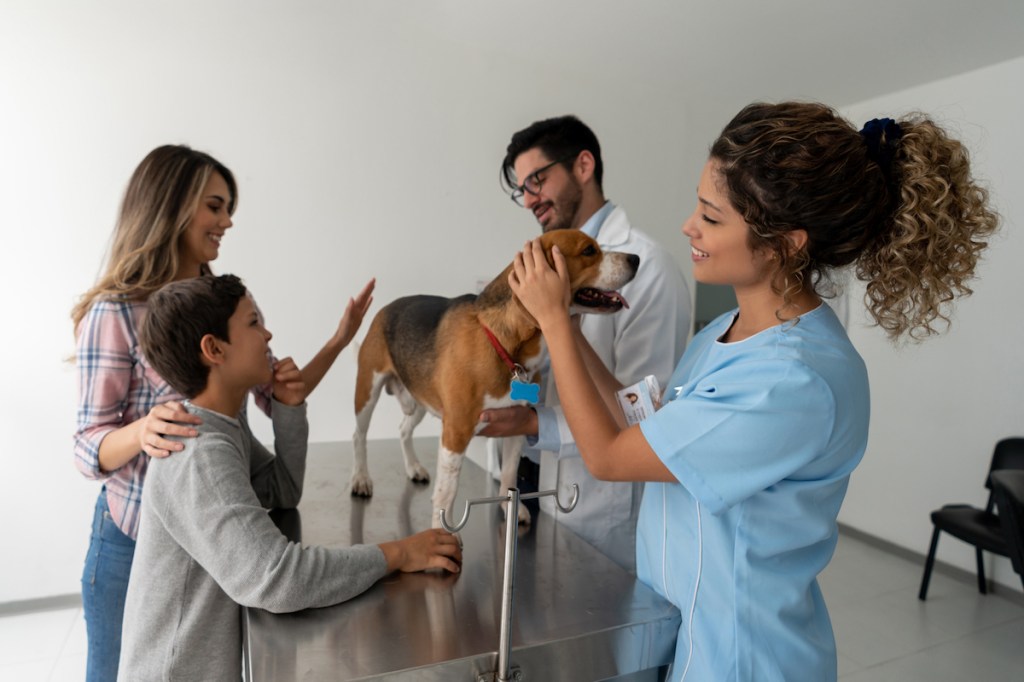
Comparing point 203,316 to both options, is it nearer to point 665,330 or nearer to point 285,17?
point 665,330

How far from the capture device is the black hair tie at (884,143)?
41.3 inches

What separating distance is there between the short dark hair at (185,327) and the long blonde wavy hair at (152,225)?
0.96 feet

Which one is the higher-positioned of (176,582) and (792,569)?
(792,569)

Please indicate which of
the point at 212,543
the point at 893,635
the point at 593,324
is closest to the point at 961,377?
the point at 893,635

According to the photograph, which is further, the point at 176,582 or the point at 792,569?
the point at 176,582

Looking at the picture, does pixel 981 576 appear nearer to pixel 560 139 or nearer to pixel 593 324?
pixel 593 324

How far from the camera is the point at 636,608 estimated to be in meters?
1.30

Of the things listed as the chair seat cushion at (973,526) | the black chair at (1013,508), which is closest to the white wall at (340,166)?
the chair seat cushion at (973,526)

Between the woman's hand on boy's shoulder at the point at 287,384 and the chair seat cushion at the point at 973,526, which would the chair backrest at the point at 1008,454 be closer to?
the chair seat cushion at the point at 973,526

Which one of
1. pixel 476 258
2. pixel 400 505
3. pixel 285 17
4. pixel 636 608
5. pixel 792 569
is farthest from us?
pixel 476 258

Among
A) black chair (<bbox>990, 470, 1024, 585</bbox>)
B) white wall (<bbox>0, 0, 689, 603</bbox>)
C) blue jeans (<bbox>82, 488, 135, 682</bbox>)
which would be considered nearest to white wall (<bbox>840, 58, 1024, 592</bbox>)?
black chair (<bbox>990, 470, 1024, 585</bbox>)

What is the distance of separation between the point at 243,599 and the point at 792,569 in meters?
1.05

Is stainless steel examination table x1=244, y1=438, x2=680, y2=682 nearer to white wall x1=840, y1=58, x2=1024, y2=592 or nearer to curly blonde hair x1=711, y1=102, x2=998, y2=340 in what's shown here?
curly blonde hair x1=711, y1=102, x2=998, y2=340

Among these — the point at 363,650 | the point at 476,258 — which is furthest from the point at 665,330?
the point at 476,258
